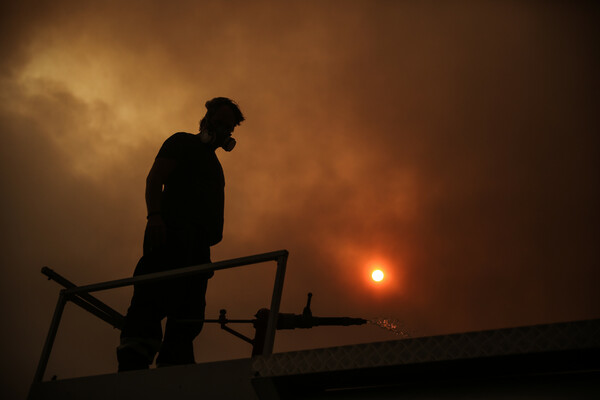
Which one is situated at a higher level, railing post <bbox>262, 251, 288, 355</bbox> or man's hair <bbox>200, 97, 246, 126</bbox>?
man's hair <bbox>200, 97, 246, 126</bbox>

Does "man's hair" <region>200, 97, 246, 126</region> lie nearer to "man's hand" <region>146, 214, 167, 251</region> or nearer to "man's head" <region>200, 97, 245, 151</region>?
"man's head" <region>200, 97, 245, 151</region>

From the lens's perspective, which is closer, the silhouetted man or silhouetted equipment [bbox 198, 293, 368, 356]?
the silhouetted man

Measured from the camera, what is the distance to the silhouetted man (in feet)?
11.8

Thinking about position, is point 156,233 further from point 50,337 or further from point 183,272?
point 50,337

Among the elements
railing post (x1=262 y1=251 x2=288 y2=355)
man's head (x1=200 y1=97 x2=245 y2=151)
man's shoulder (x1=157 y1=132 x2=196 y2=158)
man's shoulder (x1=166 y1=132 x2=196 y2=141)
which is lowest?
railing post (x1=262 y1=251 x2=288 y2=355)

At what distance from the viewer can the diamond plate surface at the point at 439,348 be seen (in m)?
2.10

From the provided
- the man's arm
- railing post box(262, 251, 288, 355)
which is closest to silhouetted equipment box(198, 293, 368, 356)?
the man's arm

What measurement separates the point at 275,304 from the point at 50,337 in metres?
1.72

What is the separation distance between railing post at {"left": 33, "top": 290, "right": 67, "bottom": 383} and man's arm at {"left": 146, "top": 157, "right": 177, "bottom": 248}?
27.4 inches

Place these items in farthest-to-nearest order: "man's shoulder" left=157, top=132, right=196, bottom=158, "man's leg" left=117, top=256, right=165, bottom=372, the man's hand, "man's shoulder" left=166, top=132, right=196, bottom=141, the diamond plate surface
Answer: "man's shoulder" left=166, top=132, right=196, bottom=141, "man's shoulder" left=157, top=132, right=196, bottom=158, the man's hand, "man's leg" left=117, top=256, right=165, bottom=372, the diamond plate surface

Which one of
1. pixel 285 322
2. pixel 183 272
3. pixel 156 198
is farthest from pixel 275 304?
pixel 285 322

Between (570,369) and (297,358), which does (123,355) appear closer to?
(297,358)

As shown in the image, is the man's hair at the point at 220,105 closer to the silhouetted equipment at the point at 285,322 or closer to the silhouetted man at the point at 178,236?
the silhouetted man at the point at 178,236

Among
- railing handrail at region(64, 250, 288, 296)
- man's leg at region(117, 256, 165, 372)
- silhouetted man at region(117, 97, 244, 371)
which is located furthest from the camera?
silhouetted man at region(117, 97, 244, 371)
